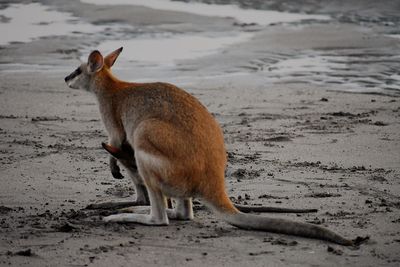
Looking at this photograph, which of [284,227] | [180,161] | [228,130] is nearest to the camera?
[284,227]

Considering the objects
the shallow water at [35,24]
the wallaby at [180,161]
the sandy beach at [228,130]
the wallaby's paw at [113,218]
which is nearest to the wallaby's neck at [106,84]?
the wallaby at [180,161]

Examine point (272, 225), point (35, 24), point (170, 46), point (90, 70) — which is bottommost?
point (272, 225)

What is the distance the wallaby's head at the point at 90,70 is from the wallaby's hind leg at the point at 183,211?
1.39 meters

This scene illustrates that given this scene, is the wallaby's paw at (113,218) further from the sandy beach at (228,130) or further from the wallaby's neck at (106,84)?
the wallaby's neck at (106,84)

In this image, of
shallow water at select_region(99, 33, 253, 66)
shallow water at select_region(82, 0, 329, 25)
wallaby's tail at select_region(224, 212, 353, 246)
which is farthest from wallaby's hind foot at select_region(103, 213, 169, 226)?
shallow water at select_region(82, 0, 329, 25)

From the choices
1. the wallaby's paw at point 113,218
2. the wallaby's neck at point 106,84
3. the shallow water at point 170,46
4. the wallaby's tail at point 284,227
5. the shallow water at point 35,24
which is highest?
the wallaby's neck at point 106,84

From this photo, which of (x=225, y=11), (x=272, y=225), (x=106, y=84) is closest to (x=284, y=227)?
(x=272, y=225)

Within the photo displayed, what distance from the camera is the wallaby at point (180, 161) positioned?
6145 mm

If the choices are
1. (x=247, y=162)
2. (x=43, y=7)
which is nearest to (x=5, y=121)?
(x=247, y=162)

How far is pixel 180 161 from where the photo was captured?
244 inches

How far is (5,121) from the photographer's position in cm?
1032

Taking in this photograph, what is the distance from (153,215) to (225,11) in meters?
14.0

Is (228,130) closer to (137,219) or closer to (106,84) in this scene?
(106,84)

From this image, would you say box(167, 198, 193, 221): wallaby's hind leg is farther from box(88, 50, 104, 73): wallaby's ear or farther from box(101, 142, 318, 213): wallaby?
box(88, 50, 104, 73): wallaby's ear
